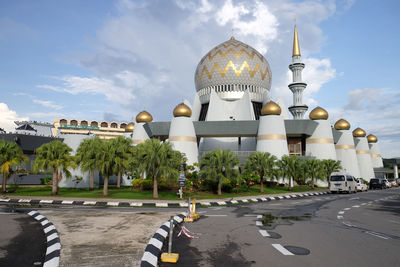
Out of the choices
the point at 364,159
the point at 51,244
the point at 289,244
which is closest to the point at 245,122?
the point at 364,159

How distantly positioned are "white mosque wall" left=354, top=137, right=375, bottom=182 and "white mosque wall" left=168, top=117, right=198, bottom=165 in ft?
132

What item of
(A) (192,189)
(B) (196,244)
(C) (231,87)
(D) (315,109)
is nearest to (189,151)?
(A) (192,189)

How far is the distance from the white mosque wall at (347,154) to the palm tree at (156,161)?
43.4 meters

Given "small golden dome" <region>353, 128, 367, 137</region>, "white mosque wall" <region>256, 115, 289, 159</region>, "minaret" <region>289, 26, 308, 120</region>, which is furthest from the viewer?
"small golden dome" <region>353, 128, 367, 137</region>

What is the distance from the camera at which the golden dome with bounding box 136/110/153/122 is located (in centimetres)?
5253

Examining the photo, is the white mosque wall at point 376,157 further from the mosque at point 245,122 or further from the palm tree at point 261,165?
the palm tree at point 261,165

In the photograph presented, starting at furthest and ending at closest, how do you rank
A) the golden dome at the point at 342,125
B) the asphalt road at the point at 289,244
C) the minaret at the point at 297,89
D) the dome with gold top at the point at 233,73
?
the minaret at the point at 297,89 < the dome with gold top at the point at 233,73 < the golden dome at the point at 342,125 < the asphalt road at the point at 289,244

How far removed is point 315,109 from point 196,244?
153 feet

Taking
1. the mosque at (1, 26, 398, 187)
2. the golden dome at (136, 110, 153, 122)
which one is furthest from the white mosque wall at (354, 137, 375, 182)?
the golden dome at (136, 110, 153, 122)

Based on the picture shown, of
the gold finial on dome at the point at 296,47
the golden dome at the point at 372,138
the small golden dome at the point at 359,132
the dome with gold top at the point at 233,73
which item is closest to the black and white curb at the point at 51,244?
the dome with gold top at the point at 233,73

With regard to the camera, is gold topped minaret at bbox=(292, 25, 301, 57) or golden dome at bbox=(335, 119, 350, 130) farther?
gold topped minaret at bbox=(292, 25, 301, 57)

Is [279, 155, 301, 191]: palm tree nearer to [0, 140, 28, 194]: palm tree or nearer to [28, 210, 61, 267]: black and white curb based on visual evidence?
[0, 140, 28, 194]: palm tree

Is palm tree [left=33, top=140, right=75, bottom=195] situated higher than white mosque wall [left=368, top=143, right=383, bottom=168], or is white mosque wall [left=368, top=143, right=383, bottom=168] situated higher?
white mosque wall [left=368, top=143, right=383, bottom=168]

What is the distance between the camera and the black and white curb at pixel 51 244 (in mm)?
5652
